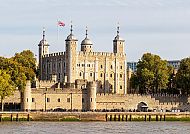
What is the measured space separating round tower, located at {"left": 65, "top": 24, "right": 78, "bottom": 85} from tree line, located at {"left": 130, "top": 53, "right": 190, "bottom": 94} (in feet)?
33.2

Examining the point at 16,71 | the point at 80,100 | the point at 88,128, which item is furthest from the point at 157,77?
the point at 88,128

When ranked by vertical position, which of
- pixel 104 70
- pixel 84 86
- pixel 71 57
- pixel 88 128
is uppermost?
pixel 71 57

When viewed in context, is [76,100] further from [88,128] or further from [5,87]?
[88,128]

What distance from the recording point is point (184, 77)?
12888cm

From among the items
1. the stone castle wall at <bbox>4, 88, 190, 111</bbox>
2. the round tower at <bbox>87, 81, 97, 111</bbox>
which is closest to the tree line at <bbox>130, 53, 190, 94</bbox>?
the stone castle wall at <bbox>4, 88, 190, 111</bbox>

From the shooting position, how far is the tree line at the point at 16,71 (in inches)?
4299

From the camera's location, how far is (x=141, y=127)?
93312 millimetres

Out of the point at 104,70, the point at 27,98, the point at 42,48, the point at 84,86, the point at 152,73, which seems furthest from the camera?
the point at 42,48

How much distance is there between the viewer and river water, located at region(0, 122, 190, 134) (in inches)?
3334

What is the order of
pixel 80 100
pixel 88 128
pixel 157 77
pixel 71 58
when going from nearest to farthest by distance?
pixel 88 128 → pixel 80 100 → pixel 157 77 → pixel 71 58

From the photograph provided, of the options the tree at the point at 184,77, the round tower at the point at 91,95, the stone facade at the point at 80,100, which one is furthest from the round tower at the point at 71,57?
the tree at the point at 184,77

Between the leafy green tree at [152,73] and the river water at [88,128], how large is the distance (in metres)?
31.9

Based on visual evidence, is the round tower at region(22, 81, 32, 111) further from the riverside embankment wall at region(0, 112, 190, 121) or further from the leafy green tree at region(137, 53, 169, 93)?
the leafy green tree at region(137, 53, 169, 93)

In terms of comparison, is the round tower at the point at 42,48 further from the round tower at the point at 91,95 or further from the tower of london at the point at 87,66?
the round tower at the point at 91,95
